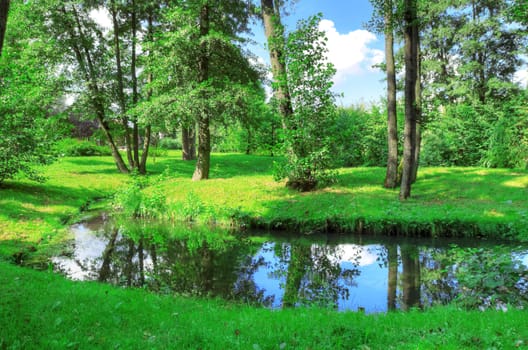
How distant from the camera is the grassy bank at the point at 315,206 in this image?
1102 cm

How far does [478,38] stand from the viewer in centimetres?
2894

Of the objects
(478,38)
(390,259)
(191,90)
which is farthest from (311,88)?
(478,38)

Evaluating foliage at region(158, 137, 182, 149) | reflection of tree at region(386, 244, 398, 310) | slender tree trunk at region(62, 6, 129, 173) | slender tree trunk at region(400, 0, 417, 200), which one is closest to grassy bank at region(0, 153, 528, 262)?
slender tree trunk at region(400, 0, 417, 200)

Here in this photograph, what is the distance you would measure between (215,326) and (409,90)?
11257mm

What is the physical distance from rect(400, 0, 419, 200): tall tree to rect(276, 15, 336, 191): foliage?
2.83 meters

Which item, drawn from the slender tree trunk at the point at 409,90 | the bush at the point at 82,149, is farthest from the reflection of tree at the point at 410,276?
the bush at the point at 82,149

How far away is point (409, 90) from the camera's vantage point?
12992mm

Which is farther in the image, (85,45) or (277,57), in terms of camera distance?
(85,45)

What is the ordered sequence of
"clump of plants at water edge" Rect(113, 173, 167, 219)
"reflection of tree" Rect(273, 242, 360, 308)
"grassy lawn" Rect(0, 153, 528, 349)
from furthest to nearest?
"clump of plants at water edge" Rect(113, 173, 167, 219) → "reflection of tree" Rect(273, 242, 360, 308) → "grassy lawn" Rect(0, 153, 528, 349)

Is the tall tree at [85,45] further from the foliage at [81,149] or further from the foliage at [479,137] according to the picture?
the foliage at [479,137]

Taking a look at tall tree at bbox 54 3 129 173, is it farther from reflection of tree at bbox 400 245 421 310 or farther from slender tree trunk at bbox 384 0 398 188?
reflection of tree at bbox 400 245 421 310

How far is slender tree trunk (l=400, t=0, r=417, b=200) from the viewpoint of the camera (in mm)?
12914

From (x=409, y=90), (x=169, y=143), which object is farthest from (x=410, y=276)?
(x=169, y=143)

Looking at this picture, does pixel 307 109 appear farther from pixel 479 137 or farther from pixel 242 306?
pixel 479 137
